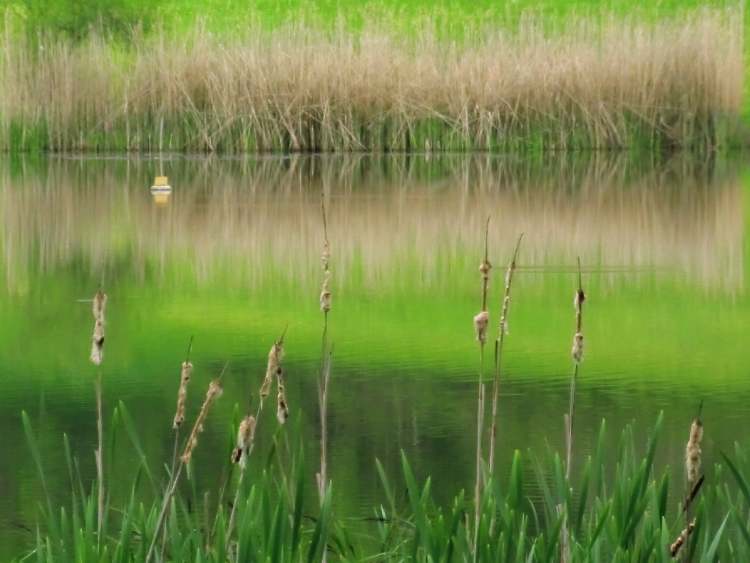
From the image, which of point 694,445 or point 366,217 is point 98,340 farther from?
point 366,217

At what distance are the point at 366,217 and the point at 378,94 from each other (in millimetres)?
6761

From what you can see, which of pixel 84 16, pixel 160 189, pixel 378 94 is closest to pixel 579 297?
pixel 160 189

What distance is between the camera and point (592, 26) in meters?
20.3

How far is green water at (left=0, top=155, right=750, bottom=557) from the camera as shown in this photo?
5.56 m

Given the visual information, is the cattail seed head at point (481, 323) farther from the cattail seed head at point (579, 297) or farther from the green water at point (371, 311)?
the green water at point (371, 311)

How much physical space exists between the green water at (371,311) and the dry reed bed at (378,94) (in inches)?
126

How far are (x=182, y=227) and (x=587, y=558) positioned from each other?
9.17 meters

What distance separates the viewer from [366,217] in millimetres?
12500

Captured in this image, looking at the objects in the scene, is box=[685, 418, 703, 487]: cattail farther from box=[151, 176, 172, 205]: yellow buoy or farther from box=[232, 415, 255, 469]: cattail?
box=[151, 176, 172, 205]: yellow buoy

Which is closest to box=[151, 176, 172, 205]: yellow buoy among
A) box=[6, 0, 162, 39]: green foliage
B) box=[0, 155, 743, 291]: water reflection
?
box=[0, 155, 743, 291]: water reflection

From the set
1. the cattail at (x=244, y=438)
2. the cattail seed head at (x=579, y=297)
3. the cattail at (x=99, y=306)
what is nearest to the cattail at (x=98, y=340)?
the cattail at (x=99, y=306)

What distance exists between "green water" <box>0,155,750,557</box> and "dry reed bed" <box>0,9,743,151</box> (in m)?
3.20

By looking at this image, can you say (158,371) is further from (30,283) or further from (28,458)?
(30,283)

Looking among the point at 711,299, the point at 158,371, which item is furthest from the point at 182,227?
the point at 158,371
